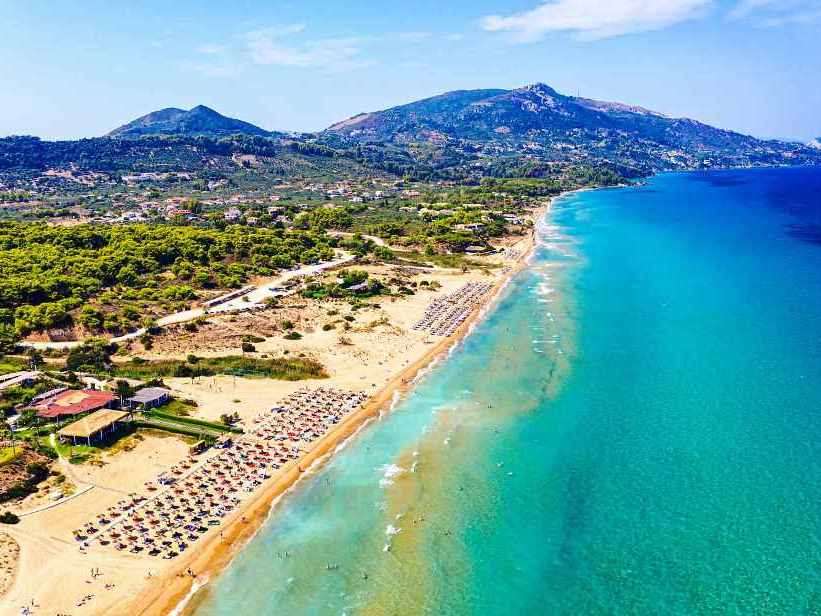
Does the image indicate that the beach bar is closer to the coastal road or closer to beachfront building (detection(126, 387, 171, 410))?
beachfront building (detection(126, 387, 171, 410))

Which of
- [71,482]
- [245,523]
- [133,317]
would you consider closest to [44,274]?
[133,317]

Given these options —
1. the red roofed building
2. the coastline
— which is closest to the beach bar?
the red roofed building

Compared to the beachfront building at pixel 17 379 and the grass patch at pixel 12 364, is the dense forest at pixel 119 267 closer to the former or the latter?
the grass patch at pixel 12 364

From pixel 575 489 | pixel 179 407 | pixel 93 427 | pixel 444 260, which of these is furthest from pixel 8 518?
pixel 444 260

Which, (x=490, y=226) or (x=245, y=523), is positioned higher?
(x=490, y=226)

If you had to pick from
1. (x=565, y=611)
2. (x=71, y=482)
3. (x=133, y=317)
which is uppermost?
(x=133, y=317)

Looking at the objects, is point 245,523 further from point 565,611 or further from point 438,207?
point 438,207
